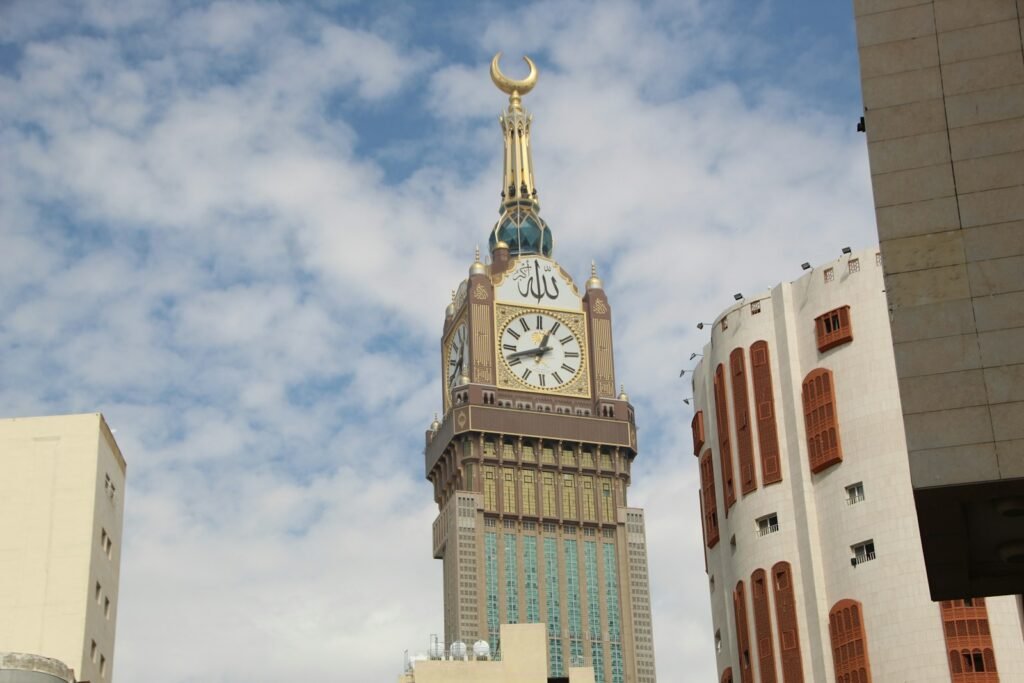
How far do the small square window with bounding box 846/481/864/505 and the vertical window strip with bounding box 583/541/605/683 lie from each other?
2427 inches

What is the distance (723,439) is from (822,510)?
773 cm

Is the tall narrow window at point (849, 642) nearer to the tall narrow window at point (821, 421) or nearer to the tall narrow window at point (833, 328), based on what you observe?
the tall narrow window at point (821, 421)

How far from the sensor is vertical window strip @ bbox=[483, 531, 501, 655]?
5600 inches

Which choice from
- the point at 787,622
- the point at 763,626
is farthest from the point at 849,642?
the point at 763,626

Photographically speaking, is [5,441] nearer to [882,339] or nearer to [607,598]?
[882,339]

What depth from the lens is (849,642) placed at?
262 ft

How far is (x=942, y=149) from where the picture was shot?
3972 centimetres

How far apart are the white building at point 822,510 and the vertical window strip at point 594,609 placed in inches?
2071

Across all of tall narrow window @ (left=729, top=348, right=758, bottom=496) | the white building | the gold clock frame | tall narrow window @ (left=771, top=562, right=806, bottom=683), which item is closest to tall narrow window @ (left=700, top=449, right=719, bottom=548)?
the white building

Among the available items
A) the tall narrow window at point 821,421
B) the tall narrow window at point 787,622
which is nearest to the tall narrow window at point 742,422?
the tall narrow window at point 821,421

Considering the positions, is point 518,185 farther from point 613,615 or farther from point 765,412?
point 765,412

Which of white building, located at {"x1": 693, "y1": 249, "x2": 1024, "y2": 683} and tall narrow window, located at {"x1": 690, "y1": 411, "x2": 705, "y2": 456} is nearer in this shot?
white building, located at {"x1": 693, "y1": 249, "x2": 1024, "y2": 683}

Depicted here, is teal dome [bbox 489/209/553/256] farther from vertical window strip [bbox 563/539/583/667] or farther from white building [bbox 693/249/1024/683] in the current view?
white building [bbox 693/249/1024/683]

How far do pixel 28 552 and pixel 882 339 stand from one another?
38.6 meters
